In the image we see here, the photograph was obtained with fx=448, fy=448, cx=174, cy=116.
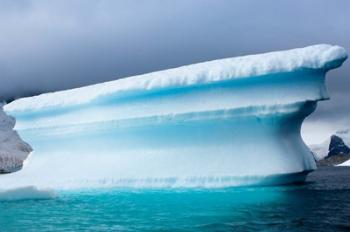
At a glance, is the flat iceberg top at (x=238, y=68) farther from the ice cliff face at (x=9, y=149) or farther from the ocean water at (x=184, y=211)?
the ice cliff face at (x=9, y=149)

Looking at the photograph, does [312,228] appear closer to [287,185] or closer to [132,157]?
[287,185]

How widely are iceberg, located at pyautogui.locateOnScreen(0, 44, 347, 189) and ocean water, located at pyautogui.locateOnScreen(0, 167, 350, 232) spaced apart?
529mm

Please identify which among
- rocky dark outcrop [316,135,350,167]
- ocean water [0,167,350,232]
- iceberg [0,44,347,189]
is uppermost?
rocky dark outcrop [316,135,350,167]

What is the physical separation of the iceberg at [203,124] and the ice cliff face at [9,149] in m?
21.5

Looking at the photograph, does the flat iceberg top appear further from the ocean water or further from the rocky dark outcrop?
the rocky dark outcrop

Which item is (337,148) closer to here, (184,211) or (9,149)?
(9,149)

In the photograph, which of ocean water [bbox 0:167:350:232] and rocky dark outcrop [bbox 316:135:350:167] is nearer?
ocean water [bbox 0:167:350:232]

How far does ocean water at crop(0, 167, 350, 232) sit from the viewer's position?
21.1 feet

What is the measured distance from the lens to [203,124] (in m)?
11.2

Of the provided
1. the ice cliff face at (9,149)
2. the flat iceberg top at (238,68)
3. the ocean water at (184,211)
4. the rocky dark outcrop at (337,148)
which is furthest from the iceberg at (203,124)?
the rocky dark outcrop at (337,148)

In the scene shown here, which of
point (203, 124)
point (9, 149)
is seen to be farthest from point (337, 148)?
point (203, 124)

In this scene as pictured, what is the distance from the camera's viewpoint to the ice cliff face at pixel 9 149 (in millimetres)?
33250

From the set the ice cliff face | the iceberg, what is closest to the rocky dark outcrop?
the ice cliff face

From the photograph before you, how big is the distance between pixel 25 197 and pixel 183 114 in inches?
Result: 174
